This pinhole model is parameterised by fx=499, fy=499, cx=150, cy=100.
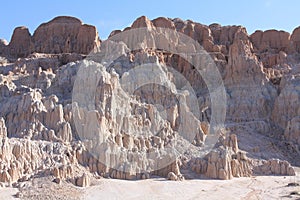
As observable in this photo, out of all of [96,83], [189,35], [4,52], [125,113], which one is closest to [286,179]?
[125,113]

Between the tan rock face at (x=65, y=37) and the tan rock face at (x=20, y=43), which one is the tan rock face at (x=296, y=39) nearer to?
the tan rock face at (x=65, y=37)

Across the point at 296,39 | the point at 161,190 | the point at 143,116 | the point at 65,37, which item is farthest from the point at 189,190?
the point at 296,39

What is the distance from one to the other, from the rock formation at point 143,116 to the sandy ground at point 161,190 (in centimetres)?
117

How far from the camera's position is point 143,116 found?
1736 inches

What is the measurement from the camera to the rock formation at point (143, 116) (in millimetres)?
36375

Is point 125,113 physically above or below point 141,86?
below

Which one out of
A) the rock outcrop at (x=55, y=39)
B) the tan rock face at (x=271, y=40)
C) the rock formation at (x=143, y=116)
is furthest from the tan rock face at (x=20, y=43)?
the tan rock face at (x=271, y=40)

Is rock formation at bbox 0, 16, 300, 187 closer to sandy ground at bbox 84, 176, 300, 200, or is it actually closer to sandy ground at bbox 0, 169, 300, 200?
sandy ground at bbox 0, 169, 300, 200

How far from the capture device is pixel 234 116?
6050 cm

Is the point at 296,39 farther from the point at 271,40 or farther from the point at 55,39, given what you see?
the point at 55,39

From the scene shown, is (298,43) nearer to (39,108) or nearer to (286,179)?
(286,179)

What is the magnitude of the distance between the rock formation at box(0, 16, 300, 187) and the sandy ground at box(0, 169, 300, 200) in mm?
1173

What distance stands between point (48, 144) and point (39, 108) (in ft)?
12.3

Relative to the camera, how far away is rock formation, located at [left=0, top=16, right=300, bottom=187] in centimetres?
3638
